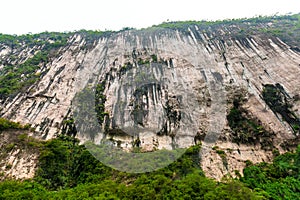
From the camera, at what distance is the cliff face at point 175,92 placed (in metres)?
14.8

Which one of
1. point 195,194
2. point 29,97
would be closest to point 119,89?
point 29,97

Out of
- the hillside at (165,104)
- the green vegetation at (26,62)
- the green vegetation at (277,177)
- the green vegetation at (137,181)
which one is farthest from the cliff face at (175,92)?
Answer: the green vegetation at (137,181)

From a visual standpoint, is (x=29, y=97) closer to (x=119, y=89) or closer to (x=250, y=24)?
(x=119, y=89)

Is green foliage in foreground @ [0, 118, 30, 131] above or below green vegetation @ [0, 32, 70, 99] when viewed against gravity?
below

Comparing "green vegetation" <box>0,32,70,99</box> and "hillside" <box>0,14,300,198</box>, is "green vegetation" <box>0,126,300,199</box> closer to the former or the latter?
"hillside" <box>0,14,300,198</box>

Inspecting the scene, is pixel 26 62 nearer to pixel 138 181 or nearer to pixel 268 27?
pixel 138 181

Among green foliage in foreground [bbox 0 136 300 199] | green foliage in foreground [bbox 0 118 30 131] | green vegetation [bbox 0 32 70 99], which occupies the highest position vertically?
green vegetation [bbox 0 32 70 99]

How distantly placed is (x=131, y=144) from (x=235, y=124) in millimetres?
7479

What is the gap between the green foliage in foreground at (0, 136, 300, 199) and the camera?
10.1m

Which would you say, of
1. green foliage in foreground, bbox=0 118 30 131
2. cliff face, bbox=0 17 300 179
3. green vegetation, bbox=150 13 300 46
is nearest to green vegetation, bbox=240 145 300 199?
cliff face, bbox=0 17 300 179

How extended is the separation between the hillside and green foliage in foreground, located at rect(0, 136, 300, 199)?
0.37ft

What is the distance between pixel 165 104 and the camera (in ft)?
56.1

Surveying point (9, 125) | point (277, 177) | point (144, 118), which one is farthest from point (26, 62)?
point (277, 177)

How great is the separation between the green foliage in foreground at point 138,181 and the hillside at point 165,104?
0.37 feet
